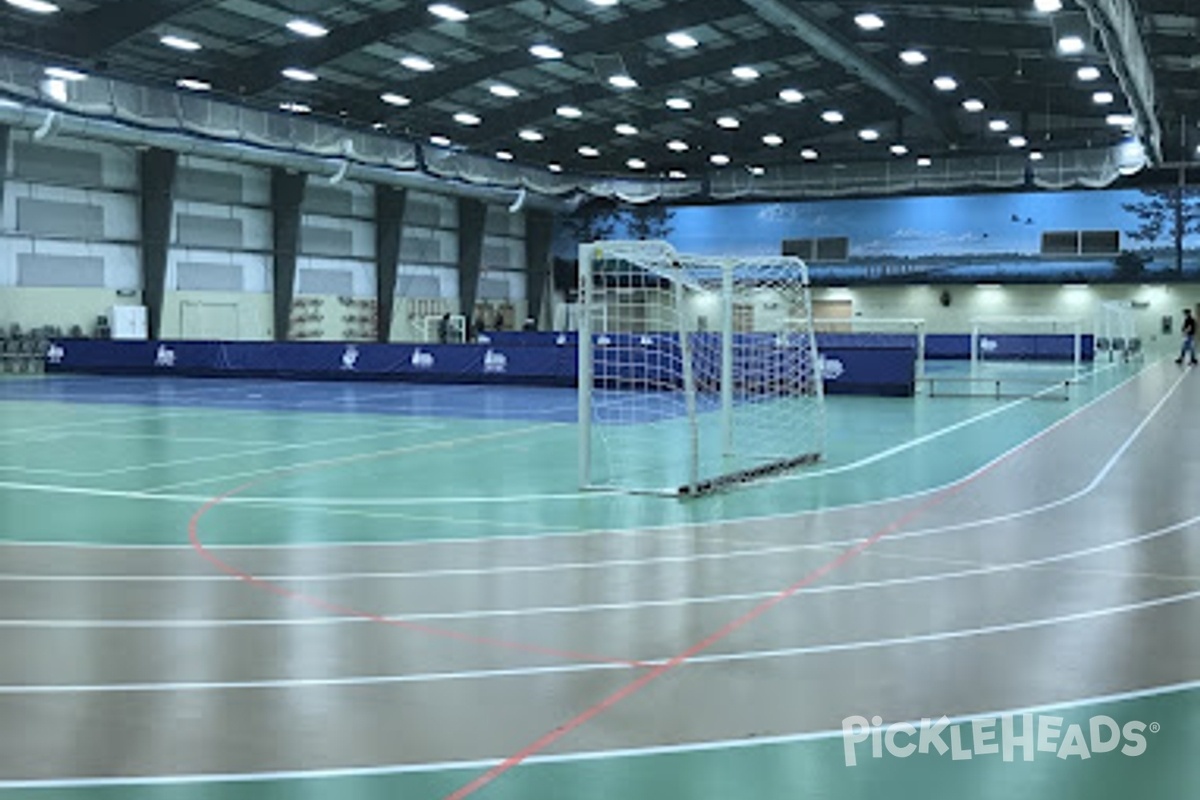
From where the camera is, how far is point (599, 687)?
520cm

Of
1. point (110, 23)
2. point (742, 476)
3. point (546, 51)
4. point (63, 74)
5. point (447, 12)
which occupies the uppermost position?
point (546, 51)

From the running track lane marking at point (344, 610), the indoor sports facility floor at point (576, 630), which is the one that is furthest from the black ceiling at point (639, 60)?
the running track lane marking at point (344, 610)

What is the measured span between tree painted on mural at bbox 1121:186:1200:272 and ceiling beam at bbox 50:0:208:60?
3910 centimetres

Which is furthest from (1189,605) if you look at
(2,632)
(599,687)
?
(2,632)

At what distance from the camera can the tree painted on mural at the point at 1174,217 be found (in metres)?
49.3

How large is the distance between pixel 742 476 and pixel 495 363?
61.6 ft

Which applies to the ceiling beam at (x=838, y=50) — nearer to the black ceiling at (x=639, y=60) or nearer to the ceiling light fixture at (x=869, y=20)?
the black ceiling at (x=639, y=60)

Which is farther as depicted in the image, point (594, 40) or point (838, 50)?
point (594, 40)

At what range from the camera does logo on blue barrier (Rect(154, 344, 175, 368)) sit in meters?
33.9

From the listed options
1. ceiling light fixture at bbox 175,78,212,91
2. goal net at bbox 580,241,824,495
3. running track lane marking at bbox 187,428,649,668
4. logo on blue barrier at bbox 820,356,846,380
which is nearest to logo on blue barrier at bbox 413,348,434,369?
goal net at bbox 580,241,824,495

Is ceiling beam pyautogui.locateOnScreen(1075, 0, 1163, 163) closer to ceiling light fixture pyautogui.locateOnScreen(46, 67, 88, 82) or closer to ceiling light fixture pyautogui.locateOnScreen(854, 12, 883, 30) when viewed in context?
ceiling light fixture pyautogui.locateOnScreen(854, 12, 883, 30)

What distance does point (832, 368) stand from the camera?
89.2 feet

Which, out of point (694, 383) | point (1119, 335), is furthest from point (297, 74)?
point (1119, 335)

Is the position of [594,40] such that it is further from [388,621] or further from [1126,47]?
[388,621]
